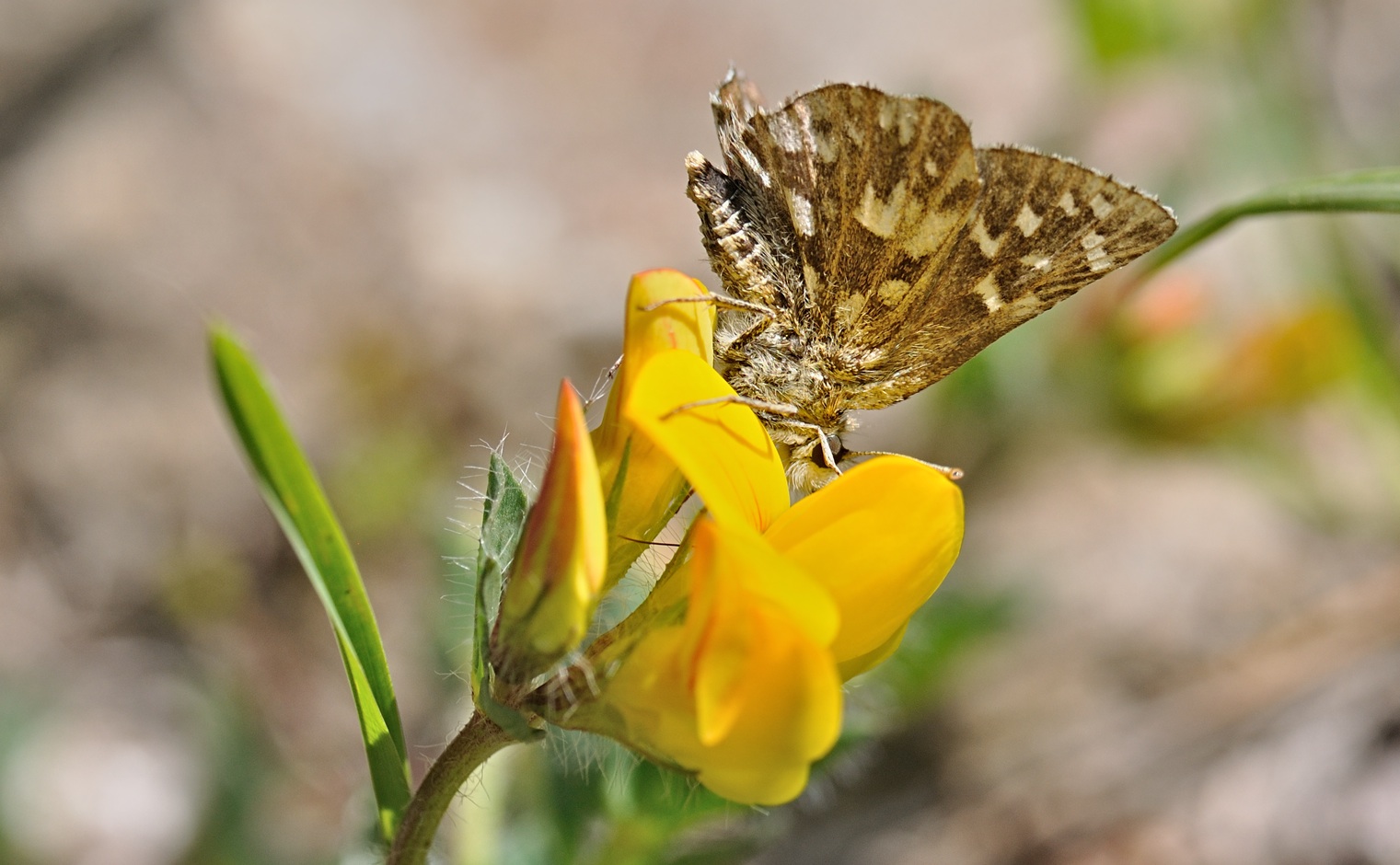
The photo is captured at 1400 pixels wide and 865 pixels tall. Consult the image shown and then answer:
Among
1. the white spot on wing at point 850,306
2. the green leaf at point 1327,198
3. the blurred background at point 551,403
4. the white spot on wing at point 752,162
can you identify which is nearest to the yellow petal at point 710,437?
the white spot on wing at point 850,306

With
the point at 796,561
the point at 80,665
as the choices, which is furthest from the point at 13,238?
the point at 796,561

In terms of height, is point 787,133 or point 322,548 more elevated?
Answer: point 787,133

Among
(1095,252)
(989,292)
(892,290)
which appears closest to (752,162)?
(892,290)

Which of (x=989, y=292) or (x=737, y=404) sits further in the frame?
(x=989, y=292)

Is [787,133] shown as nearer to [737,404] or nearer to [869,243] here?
[869,243]

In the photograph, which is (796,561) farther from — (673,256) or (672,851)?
(673,256)

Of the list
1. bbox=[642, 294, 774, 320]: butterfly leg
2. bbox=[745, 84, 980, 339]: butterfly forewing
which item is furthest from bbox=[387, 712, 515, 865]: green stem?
bbox=[745, 84, 980, 339]: butterfly forewing

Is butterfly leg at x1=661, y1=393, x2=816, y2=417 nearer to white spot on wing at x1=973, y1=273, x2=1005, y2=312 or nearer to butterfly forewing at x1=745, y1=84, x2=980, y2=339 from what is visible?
butterfly forewing at x1=745, y1=84, x2=980, y2=339
